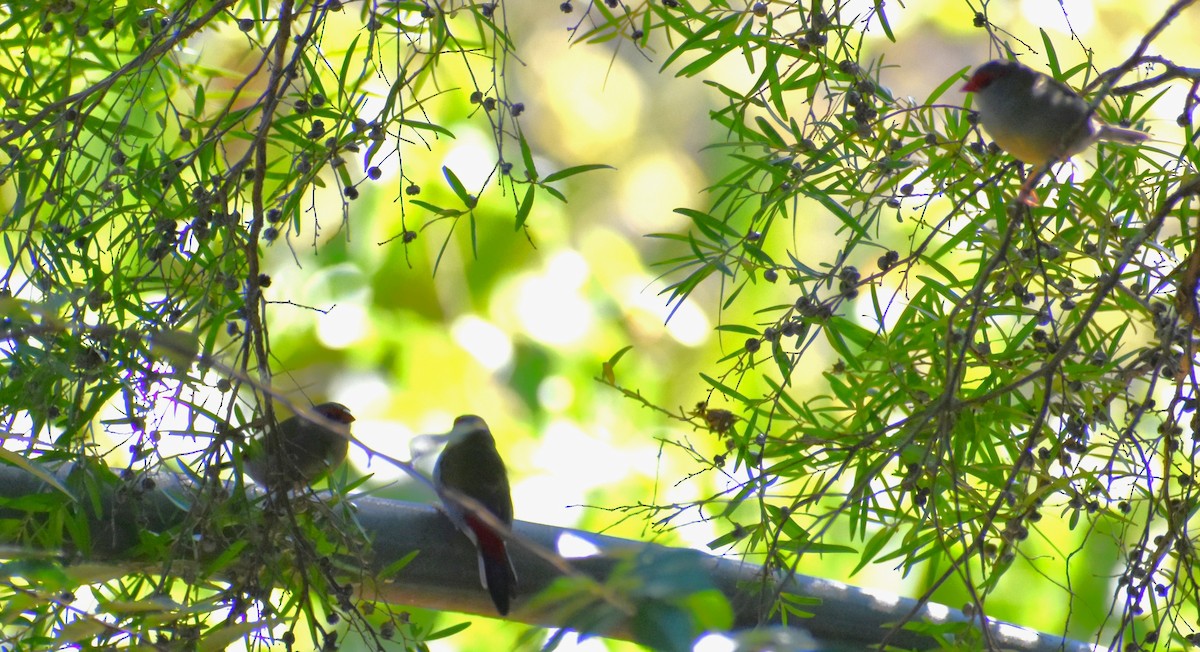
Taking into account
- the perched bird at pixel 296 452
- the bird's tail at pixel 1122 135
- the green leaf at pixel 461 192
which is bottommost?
the perched bird at pixel 296 452

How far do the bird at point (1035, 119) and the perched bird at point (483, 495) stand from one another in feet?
1.84

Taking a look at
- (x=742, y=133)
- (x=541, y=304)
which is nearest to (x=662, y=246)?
(x=541, y=304)

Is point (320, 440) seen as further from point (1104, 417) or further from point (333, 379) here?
point (333, 379)

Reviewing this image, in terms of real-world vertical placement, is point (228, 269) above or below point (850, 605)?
above

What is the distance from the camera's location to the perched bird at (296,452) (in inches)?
31.8

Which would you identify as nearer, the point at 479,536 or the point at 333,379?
the point at 479,536

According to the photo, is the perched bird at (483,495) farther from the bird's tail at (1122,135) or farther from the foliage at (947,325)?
the bird's tail at (1122,135)

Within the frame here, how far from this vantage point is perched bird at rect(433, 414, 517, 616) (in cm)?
108

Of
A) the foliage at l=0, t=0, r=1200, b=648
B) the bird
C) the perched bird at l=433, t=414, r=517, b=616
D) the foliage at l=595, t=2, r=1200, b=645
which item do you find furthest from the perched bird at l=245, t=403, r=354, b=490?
the bird

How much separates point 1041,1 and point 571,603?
7.94 feet

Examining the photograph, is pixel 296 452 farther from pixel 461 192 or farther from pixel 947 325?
pixel 947 325

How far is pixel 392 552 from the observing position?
1.09 metres

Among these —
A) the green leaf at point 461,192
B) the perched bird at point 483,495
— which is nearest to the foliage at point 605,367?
the green leaf at point 461,192

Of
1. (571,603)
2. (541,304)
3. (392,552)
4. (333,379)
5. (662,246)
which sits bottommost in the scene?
(571,603)
